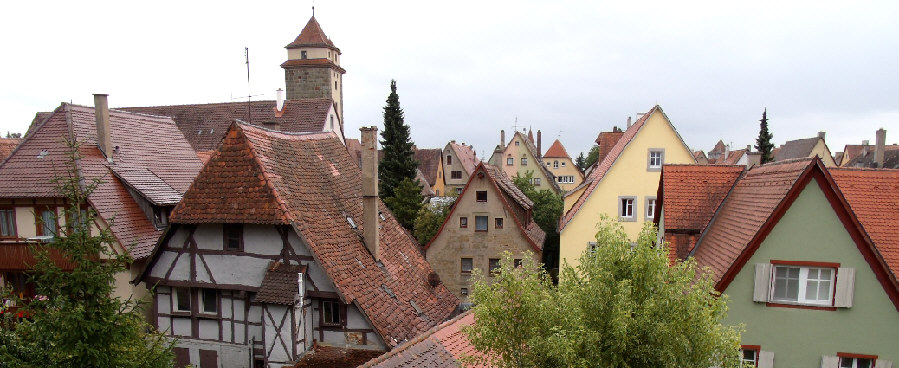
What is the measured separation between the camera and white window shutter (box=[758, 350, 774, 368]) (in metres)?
9.16

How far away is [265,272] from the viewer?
1194cm

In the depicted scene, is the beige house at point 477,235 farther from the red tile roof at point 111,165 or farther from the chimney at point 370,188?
the red tile roof at point 111,165

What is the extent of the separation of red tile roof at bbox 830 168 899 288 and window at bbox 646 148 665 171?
27.2 ft

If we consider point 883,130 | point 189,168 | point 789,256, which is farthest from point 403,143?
point 883,130

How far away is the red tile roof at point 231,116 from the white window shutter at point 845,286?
25.6 metres

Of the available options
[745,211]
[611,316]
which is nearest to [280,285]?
[611,316]

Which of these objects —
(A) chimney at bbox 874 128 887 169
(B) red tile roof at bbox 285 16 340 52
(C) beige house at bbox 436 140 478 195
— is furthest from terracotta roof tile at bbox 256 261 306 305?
(A) chimney at bbox 874 128 887 169

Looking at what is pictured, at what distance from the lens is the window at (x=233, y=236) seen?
478 inches

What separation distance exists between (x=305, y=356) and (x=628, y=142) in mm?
13964

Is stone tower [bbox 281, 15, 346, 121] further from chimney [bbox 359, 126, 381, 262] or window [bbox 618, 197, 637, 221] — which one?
chimney [bbox 359, 126, 381, 262]

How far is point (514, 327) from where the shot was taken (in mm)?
5672

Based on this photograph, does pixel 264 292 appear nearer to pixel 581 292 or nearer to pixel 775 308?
pixel 581 292

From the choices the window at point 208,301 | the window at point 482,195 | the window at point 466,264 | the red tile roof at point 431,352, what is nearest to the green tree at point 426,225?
the window at point 466,264

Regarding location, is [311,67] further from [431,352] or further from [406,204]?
[431,352]
